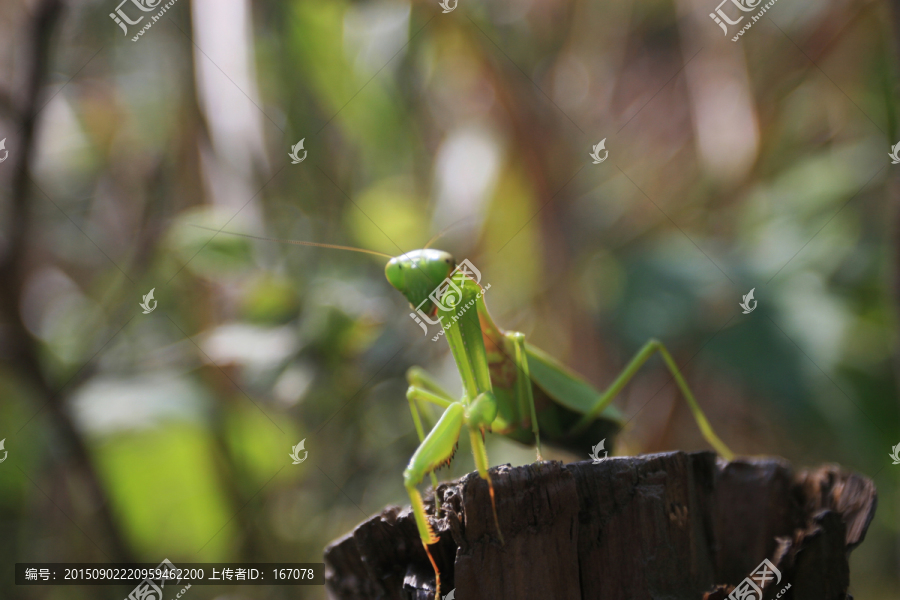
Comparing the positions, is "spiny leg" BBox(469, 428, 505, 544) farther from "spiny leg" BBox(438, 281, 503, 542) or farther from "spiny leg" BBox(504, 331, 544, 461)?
"spiny leg" BBox(504, 331, 544, 461)

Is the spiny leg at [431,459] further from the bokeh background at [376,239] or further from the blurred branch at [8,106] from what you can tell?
the blurred branch at [8,106]

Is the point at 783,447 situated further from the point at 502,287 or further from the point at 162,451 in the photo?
the point at 162,451

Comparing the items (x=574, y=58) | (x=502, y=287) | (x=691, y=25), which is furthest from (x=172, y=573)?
(x=691, y=25)

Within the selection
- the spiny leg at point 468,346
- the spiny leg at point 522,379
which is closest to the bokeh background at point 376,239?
the spiny leg at point 522,379

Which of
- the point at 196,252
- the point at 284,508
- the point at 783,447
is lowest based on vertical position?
the point at 783,447

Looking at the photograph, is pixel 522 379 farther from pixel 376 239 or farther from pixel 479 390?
pixel 376 239

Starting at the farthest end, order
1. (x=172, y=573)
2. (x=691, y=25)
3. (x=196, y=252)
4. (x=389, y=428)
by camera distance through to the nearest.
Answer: (x=691, y=25)
(x=389, y=428)
(x=172, y=573)
(x=196, y=252)
